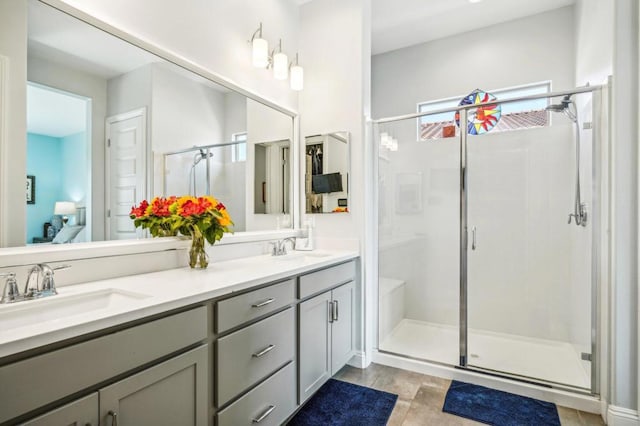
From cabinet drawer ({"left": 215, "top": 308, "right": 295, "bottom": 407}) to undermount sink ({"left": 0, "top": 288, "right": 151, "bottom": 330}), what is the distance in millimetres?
392

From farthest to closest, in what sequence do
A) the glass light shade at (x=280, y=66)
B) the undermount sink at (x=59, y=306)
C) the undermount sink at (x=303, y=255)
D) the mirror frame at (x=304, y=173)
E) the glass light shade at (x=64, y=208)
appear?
the mirror frame at (x=304, y=173), the glass light shade at (x=280, y=66), the undermount sink at (x=303, y=255), the glass light shade at (x=64, y=208), the undermount sink at (x=59, y=306)

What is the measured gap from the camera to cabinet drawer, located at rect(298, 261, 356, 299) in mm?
1826

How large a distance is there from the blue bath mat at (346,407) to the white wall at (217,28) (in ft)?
6.84

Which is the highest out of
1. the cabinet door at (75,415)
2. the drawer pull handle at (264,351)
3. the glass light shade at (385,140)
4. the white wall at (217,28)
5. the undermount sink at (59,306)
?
the white wall at (217,28)

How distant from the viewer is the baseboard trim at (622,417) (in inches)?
68.9

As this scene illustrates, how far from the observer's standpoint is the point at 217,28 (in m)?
2.11

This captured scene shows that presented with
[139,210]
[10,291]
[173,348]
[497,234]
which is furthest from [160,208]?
[497,234]

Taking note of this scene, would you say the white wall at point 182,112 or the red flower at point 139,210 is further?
the white wall at point 182,112

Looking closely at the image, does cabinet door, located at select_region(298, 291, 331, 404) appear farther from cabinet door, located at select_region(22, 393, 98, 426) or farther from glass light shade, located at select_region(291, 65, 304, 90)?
glass light shade, located at select_region(291, 65, 304, 90)

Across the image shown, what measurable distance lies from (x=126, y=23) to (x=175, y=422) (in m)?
1.73

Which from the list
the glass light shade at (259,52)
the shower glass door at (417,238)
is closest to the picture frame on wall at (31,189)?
the glass light shade at (259,52)

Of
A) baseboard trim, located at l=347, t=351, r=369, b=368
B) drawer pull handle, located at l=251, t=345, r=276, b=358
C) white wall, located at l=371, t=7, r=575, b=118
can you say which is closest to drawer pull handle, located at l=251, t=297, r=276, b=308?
drawer pull handle, located at l=251, t=345, r=276, b=358

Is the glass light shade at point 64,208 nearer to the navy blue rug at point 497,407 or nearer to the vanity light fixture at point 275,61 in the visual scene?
the vanity light fixture at point 275,61

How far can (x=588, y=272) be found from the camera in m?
2.14
